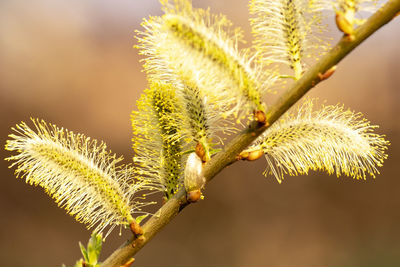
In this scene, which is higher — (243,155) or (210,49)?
(210,49)

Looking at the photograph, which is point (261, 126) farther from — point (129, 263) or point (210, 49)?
point (129, 263)

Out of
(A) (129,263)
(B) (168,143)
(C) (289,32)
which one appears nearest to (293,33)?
(C) (289,32)

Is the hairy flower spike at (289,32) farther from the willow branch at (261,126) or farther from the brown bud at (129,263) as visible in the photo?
the brown bud at (129,263)

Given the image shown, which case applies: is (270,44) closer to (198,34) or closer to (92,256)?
(198,34)

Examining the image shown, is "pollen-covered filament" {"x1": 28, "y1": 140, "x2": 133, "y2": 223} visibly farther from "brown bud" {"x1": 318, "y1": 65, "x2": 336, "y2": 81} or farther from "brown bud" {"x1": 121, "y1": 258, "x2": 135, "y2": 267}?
"brown bud" {"x1": 318, "y1": 65, "x2": 336, "y2": 81}

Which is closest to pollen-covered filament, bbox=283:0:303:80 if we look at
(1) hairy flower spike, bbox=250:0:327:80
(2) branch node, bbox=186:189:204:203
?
(1) hairy flower spike, bbox=250:0:327:80

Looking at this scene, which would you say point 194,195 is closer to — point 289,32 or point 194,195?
point 194,195

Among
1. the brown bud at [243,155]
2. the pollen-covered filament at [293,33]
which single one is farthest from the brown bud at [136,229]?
the pollen-covered filament at [293,33]
